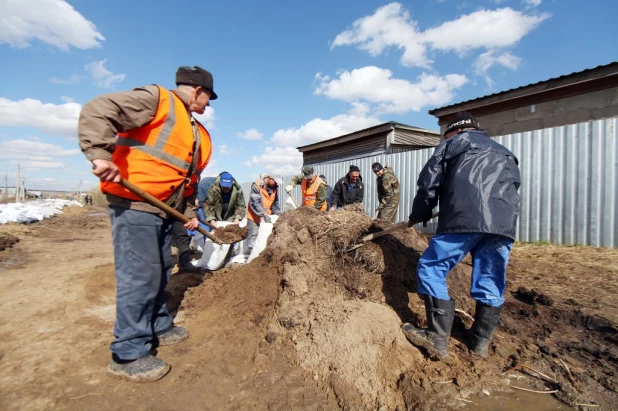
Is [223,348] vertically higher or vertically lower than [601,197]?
lower

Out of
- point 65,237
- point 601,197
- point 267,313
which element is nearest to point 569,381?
point 267,313

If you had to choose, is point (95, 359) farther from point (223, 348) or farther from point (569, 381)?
point (569, 381)

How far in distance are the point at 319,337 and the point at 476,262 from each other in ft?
4.37

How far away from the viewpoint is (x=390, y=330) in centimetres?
246

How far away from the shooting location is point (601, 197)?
17.5 feet

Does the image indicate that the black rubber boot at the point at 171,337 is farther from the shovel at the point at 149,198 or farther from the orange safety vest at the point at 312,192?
the orange safety vest at the point at 312,192

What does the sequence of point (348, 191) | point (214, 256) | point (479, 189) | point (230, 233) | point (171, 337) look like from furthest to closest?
point (348, 191) → point (230, 233) → point (214, 256) → point (171, 337) → point (479, 189)

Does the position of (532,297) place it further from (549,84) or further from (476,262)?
(549,84)

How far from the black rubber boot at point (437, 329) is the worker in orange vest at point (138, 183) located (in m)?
1.84

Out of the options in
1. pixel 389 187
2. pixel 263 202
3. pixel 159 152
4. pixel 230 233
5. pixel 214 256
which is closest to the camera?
pixel 159 152

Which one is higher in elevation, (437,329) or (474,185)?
(474,185)

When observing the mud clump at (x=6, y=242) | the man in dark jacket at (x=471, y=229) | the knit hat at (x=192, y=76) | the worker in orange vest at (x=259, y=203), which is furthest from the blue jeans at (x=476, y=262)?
the mud clump at (x=6, y=242)

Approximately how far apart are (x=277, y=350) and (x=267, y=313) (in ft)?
1.63

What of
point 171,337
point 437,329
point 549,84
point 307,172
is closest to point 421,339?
point 437,329
